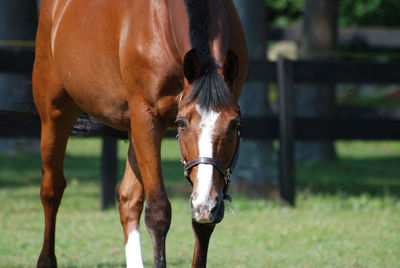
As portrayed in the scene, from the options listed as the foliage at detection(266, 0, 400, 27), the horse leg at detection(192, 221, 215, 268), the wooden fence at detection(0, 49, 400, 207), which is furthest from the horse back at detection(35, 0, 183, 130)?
the foliage at detection(266, 0, 400, 27)

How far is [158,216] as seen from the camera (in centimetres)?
361

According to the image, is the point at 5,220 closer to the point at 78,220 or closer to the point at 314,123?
the point at 78,220

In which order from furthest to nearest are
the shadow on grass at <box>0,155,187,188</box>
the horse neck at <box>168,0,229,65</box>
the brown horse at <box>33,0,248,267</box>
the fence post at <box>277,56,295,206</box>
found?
the shadow on grass at <box>0,155,187,188</box> < the fence post at <box>277,56,295,206</box> < the horse neck at <box>168,0,229,65</box> < the brown horse at <box>33,0,248,267</box>

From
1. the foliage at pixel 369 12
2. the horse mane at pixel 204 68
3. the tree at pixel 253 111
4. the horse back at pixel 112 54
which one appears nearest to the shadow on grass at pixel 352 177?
the tree at pixel 253 111

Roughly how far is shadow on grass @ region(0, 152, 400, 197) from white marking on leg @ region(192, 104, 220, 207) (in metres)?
5.55

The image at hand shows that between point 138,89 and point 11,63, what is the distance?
12.9 feet

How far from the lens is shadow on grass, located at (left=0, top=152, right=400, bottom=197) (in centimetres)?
953

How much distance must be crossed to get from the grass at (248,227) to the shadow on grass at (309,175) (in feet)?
0.06

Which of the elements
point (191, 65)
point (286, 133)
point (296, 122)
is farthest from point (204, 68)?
point (296, 122)

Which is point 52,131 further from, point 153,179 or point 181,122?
point 181,122

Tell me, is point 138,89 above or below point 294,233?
above

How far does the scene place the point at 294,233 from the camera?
6.38m

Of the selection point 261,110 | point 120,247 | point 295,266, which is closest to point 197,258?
point 295,266

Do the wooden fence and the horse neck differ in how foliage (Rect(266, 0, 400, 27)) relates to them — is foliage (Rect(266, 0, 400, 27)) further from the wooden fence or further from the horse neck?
the horse neck
